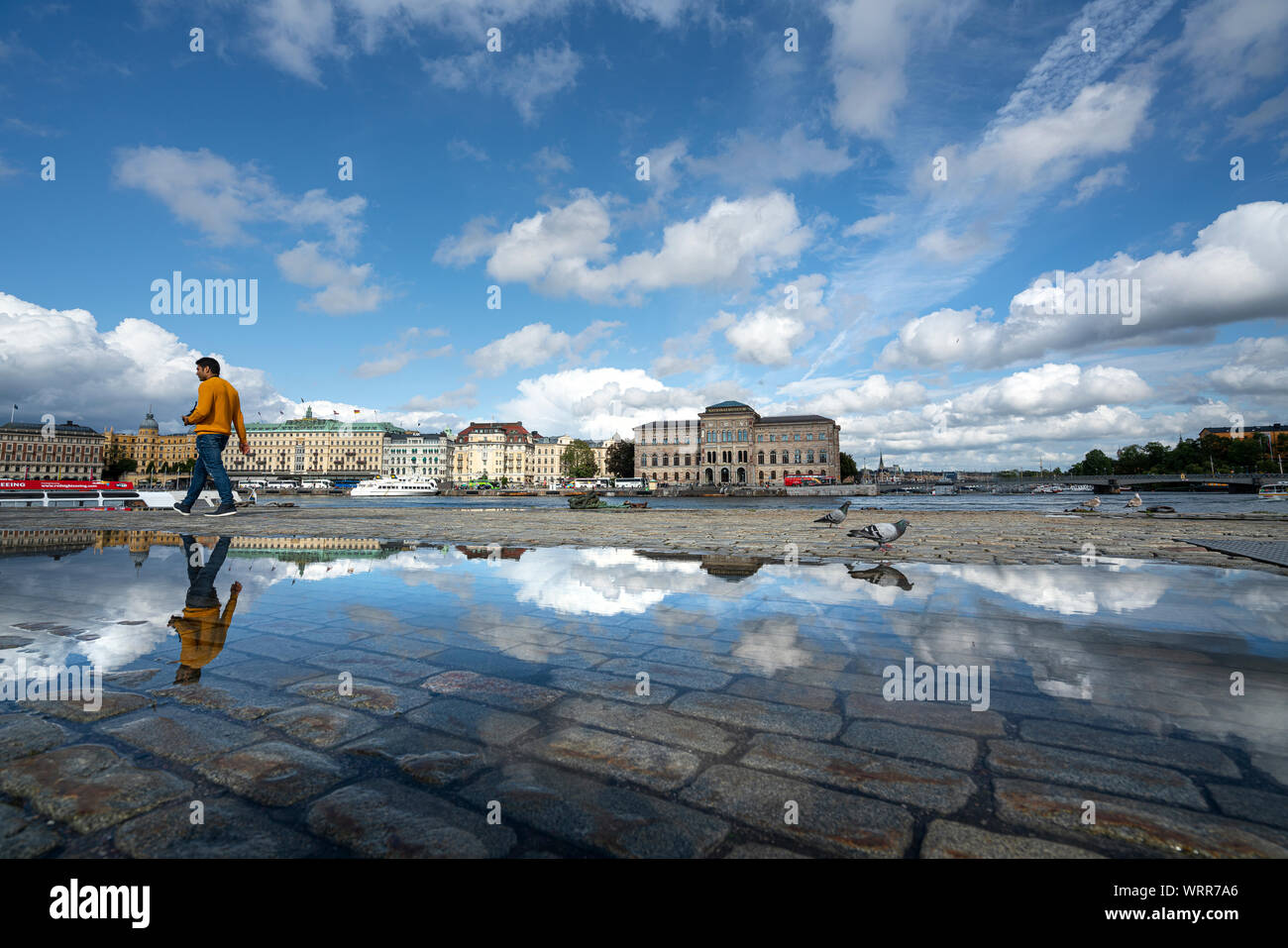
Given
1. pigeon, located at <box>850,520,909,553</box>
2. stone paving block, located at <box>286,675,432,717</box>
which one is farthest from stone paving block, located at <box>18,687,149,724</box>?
pigeon, located at <box>850,520,909,553</box>

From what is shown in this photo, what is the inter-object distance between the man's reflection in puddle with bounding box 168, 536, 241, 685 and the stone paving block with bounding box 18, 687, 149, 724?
0.25 metres

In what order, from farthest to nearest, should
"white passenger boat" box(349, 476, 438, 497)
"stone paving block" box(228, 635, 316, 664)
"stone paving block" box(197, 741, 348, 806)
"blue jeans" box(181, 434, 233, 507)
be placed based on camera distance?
"white passenger boat" box(349, 476, 438, 497) → "blue jeans" box(181, 434, 233, 507) → "stone paving block" box(228, 635, 316, 664) → "stone paving block" box(197, 741, 348, 806)

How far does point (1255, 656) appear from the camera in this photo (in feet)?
10.8

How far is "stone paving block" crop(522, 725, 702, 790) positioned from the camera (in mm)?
1988

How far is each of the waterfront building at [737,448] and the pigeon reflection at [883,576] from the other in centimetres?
9948

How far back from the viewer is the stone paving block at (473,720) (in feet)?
7.62

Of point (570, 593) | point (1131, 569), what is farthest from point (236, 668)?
point (1131, 569)

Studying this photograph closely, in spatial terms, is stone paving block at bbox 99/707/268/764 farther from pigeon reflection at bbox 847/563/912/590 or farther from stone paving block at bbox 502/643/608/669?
pigeon reflection at bbox 847/563/912/590

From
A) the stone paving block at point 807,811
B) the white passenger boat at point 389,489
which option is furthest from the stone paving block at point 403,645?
the white passenger boat at point 389,489

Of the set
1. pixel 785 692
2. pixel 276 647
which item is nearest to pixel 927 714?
pixel 785 692

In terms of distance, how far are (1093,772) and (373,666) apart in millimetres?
3309

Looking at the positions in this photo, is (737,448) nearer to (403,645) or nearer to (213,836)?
(403,645)
